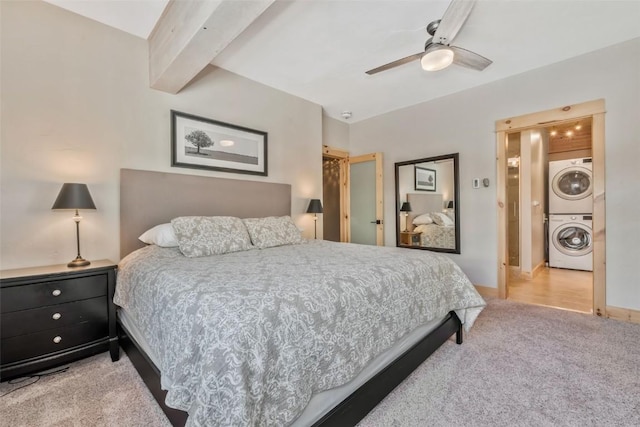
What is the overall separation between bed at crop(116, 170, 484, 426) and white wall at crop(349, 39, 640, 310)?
5.92 ft

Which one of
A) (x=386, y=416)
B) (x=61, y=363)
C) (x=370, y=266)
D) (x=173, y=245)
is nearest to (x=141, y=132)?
(x=173, y=245)

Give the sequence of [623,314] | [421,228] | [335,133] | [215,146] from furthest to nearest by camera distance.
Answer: [335,133], [421,228], [215,146], [623,314]

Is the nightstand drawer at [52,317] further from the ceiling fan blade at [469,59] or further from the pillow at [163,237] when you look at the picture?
the ceiling fan blade at [469,59]

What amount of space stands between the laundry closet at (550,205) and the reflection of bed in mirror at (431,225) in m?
1.44

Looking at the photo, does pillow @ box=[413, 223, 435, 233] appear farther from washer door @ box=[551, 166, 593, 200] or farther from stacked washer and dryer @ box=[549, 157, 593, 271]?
washer door @ box=[551, 166, 593, 200]

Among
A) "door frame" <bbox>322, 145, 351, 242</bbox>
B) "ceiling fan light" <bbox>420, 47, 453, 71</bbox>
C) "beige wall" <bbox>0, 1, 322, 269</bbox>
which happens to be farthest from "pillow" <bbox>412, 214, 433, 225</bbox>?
"beige wall" <bbox>0, 1, 322, 269</bbox>

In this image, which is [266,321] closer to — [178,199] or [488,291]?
[178,199]

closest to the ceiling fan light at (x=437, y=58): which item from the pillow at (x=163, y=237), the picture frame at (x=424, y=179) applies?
the picture frame at (x=424, y=179)

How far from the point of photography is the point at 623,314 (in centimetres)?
275

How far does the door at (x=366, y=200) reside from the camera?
4734 millimetres

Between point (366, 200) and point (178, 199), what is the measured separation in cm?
314

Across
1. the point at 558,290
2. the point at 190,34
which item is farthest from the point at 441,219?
the point at 190,34

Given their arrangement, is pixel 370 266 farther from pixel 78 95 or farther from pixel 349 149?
pixel 349 149

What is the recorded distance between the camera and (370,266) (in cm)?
173
